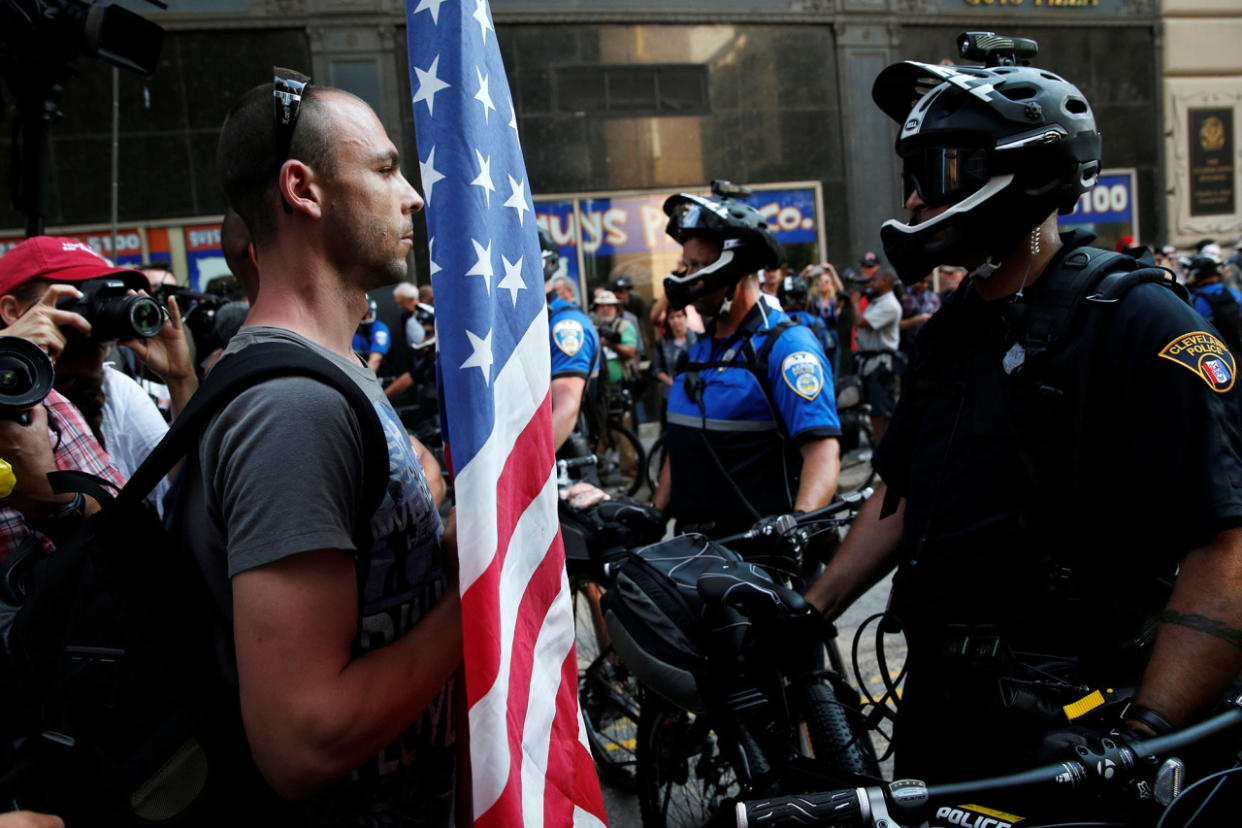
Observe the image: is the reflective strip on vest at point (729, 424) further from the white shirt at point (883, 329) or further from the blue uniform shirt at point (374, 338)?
the white shirt at point (883, 329)

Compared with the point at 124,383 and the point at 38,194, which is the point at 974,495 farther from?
the point at 38,194

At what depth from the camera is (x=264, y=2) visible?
12648mm

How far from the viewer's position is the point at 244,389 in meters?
1.37

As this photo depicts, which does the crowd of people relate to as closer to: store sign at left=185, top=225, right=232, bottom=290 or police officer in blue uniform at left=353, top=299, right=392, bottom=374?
police officer in blue uniform at left=353, top=299, right=392, bottom=374

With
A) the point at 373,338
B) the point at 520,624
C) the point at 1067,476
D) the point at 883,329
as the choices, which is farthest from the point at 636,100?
the point at 520,624

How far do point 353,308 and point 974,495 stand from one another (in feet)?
4.26

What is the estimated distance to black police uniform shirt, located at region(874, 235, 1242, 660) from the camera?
5.57 feet

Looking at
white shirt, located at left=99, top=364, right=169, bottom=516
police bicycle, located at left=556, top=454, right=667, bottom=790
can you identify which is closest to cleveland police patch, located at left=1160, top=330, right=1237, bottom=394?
police bicycle, located at left=556, top=454, right=667, bottom=790

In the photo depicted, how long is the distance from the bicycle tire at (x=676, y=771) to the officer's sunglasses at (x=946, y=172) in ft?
5.86

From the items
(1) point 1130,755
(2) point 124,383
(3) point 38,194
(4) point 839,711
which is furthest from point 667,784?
(3) point 38,194

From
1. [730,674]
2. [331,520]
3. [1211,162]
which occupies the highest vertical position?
[1211,162]

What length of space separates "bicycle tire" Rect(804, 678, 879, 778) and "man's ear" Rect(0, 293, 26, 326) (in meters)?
2.58

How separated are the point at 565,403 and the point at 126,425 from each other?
5.85 ft

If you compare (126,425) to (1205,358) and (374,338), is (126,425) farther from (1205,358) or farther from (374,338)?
(374,338)
